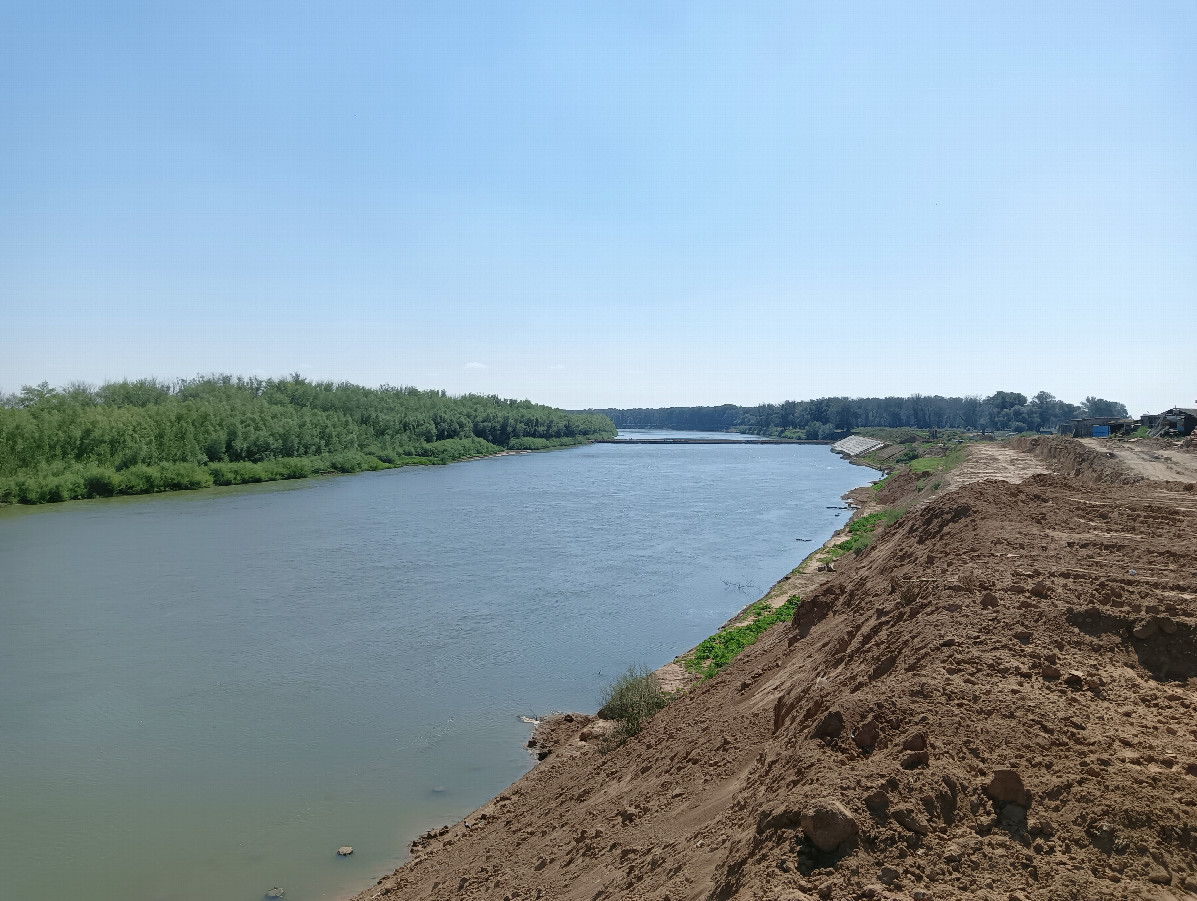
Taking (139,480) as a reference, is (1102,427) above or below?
above

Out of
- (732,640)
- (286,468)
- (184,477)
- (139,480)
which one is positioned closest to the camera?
(732,640)

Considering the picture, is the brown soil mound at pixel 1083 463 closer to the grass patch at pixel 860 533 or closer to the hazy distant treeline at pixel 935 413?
the grass patch at pixel 860 533

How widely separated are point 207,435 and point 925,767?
224ft

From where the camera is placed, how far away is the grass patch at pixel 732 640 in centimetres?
1573

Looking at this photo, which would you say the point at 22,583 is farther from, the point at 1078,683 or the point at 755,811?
the point at 1078,683

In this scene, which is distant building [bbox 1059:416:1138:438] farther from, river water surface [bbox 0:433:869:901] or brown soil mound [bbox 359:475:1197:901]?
brown soil mound [bbox 359:475:1197:901]

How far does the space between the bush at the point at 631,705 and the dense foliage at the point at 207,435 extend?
47.5m

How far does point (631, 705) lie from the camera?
41.0 feet

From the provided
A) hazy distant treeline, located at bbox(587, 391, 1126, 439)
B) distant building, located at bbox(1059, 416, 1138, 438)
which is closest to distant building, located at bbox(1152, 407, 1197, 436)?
distant building, located at bbox(1059, 416, 1138, 438)

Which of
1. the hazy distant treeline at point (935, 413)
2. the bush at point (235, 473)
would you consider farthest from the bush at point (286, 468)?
the hazy distant treeline at point (935, 413)

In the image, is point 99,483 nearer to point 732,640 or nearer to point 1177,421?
point 732,640

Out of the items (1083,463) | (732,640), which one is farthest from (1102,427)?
(732,640)

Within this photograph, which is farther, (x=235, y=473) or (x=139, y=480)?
(x=235, y=473)

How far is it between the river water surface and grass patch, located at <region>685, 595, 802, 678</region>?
1339 mm
